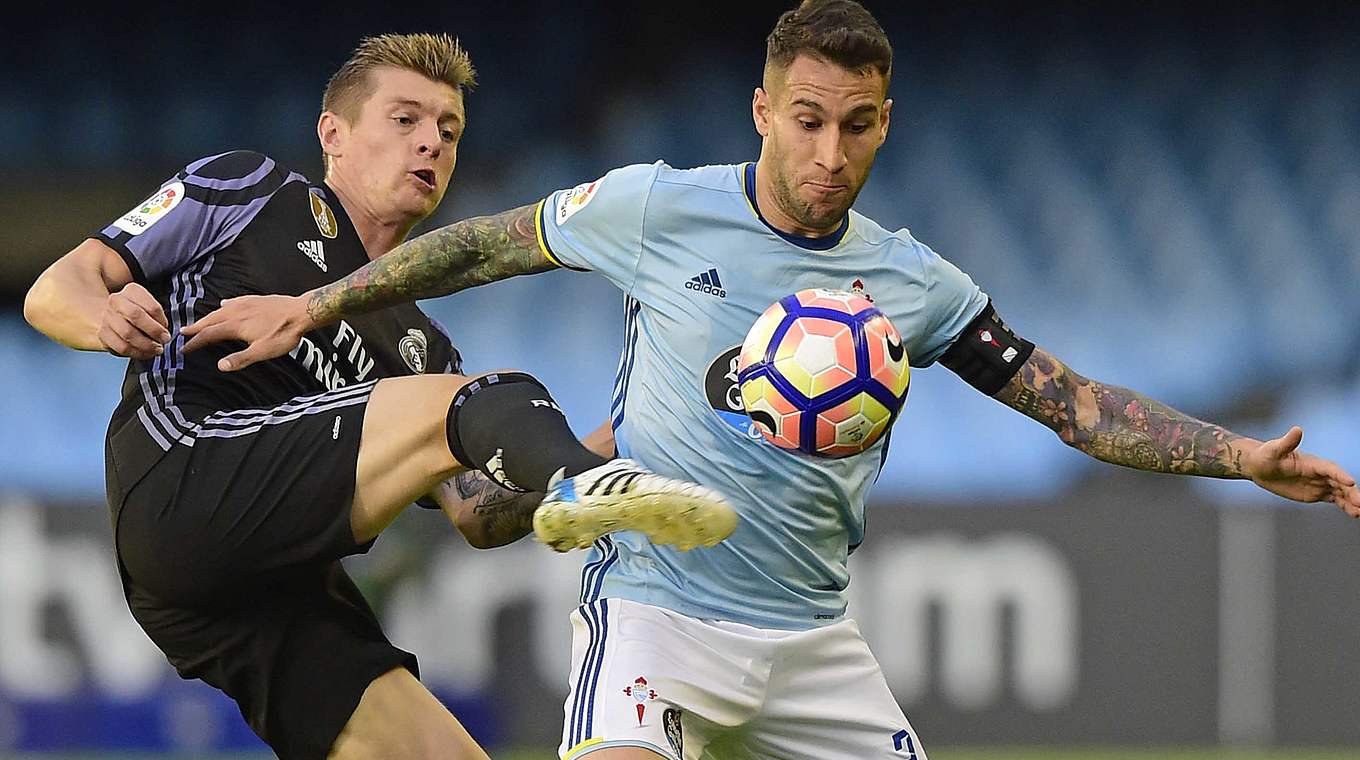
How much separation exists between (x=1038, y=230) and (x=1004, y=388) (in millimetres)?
8591

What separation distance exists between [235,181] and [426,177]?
1.83 feet

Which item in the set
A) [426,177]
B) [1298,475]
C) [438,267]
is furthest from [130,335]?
[1298,475]

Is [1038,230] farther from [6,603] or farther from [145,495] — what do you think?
[145,495]

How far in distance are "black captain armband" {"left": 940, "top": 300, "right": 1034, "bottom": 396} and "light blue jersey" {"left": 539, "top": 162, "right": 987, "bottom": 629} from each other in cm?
4

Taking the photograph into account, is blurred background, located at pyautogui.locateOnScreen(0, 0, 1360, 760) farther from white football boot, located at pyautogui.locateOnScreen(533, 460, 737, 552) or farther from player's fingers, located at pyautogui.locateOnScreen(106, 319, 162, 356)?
white football boot, located at pyautogui.locateOnScreen(533, 460, 737, 552)

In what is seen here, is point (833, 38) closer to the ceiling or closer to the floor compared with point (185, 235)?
closer to the ceiling

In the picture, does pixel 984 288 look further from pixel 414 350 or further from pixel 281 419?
pixel 281 419

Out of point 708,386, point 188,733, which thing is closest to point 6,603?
point 188,733

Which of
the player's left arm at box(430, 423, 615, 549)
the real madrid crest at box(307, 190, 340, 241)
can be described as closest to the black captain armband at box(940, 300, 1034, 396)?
the player's left arm at box(430, 423, 615, 549)

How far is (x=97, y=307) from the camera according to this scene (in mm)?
4625

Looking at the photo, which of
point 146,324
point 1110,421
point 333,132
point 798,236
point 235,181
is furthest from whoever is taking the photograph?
point 333,132

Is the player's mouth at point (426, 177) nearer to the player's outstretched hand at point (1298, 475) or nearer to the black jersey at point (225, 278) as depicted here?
the black jersey at point (225, 278)

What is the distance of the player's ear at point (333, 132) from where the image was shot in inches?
218

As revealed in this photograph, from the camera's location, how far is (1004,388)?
4.72m
